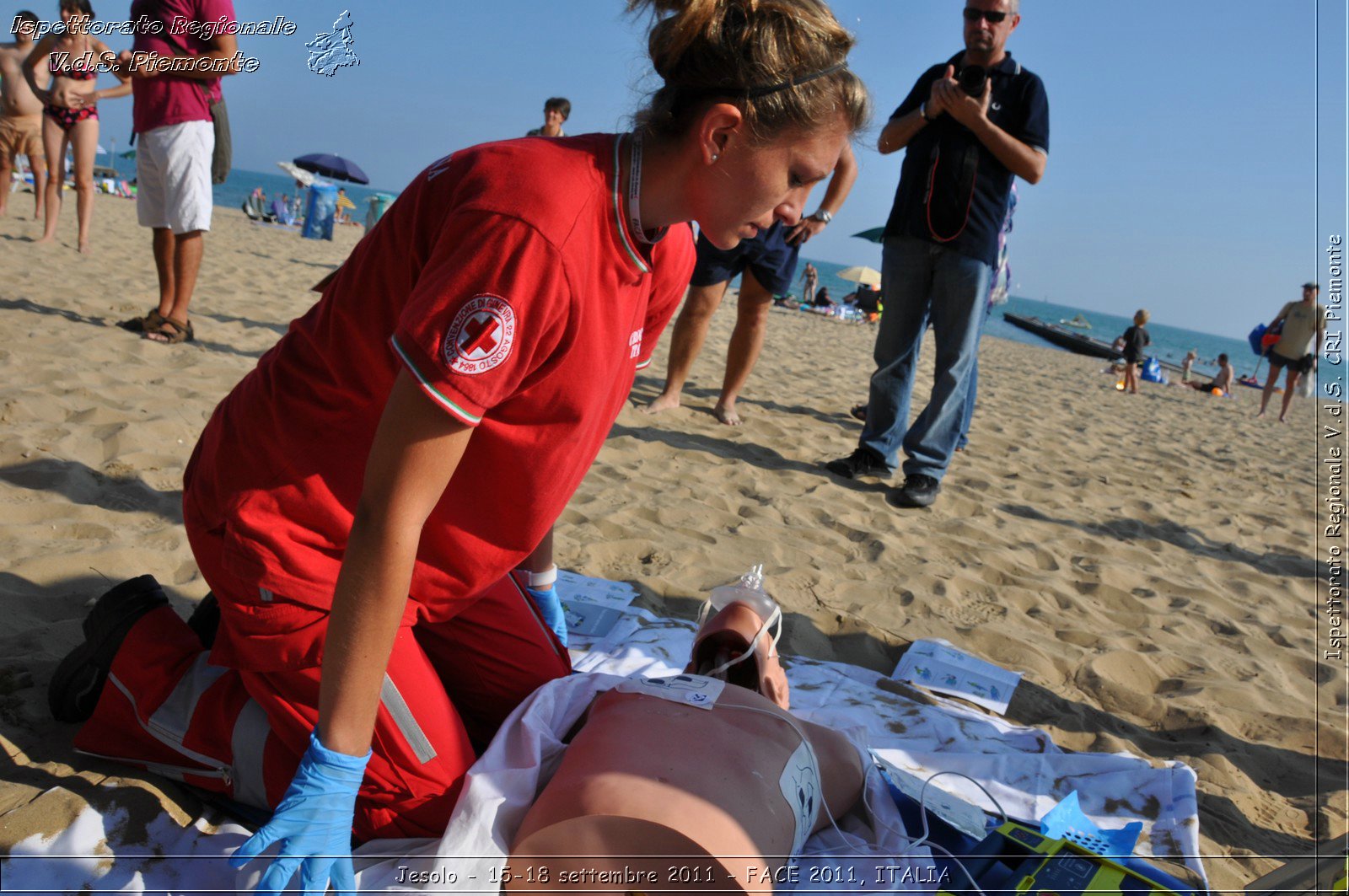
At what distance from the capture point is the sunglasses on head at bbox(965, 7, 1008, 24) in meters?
3.64

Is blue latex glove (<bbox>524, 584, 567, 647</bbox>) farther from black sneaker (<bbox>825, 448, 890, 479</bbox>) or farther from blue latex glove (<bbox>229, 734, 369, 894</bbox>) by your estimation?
black sneaker (<bbox>825, 448, 890, 479</bbox>)

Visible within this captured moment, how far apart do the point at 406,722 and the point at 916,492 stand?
3021 millimetres

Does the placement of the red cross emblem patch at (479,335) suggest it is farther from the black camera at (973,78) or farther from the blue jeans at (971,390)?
the black camera at (973,78)

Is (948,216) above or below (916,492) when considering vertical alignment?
above

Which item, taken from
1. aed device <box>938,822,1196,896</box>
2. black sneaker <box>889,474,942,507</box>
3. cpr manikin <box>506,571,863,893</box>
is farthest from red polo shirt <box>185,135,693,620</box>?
black sneaker <box>889,474,942,507</box>

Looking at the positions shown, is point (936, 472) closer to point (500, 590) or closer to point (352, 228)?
point (500, 590)

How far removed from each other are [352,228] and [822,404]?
19.4 meters

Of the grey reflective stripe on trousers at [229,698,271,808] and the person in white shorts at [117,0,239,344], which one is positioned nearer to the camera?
the grey reflective stripe on trousers at [229,698,271,808]

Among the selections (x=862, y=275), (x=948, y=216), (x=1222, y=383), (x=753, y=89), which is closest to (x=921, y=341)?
(x=948, y=216)

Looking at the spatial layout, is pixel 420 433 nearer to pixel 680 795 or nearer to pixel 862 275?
pixel 680 795

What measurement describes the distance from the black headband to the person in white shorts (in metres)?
3.71

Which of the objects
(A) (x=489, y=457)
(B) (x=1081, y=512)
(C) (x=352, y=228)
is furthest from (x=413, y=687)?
(C) (x=352, y=228)

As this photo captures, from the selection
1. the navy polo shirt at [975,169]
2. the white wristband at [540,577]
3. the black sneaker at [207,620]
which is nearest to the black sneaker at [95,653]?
the black sneaker at [207,620]

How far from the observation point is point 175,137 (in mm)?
4242
